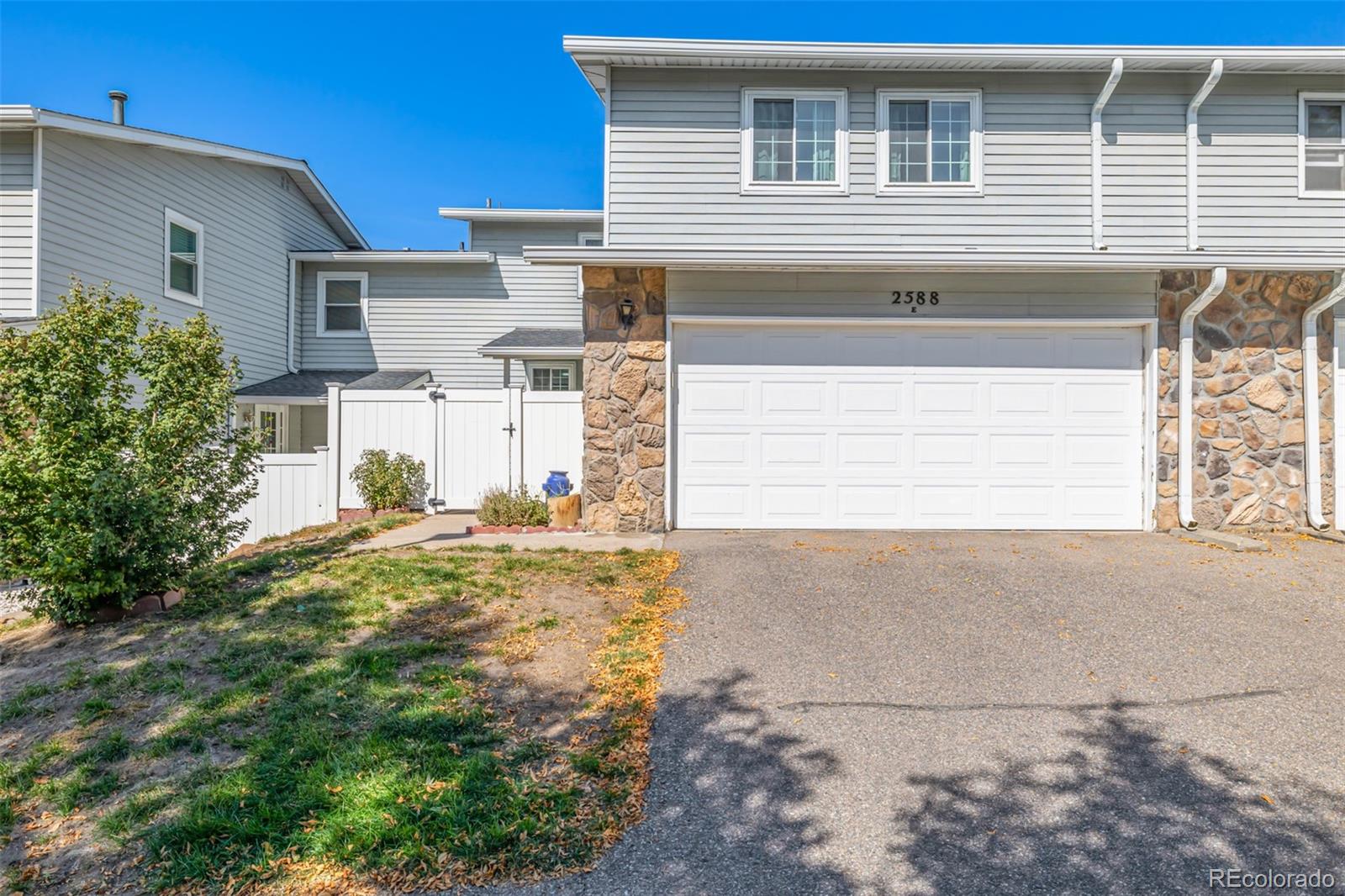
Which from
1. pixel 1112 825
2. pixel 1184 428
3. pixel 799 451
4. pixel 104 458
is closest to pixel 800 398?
pixel 799 451

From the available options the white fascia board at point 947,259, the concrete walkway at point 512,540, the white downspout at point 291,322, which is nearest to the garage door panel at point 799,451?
the concrete walkway at point 512,540

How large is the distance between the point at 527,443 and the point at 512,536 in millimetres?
2036

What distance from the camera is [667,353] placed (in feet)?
27.5

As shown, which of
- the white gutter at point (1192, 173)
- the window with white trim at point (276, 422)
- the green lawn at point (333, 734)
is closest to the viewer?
the green lawn at point (333, 734)

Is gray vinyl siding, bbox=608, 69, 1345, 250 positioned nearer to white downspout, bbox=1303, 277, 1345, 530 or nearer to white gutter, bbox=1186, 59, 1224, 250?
white gutter, bbox=1186, 59, 1224, 250

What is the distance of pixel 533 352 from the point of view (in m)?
13.6

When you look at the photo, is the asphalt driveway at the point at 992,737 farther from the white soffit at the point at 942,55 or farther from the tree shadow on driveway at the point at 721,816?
the white soffit at the point at 942,55

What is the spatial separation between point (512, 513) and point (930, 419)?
16.1 ft

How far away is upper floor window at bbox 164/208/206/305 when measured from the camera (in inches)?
477

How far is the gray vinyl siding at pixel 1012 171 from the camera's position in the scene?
889 centimetres

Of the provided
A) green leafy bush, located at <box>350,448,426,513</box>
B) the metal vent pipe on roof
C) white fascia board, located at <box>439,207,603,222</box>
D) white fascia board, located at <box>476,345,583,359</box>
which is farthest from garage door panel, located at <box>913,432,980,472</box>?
the metal vent pipe on roof

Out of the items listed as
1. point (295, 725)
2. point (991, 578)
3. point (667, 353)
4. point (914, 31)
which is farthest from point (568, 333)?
point (295, 725)

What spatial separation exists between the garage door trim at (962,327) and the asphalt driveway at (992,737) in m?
2.31

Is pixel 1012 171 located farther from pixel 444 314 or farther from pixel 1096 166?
pixel 444 314
